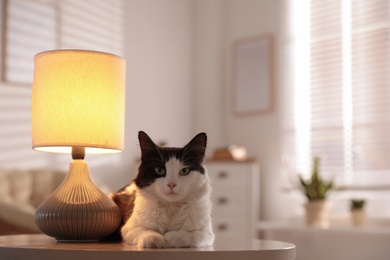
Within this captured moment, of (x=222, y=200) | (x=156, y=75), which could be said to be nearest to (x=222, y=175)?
(x=222, y=200)

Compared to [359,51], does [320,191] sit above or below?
below

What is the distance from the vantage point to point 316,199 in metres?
3.58

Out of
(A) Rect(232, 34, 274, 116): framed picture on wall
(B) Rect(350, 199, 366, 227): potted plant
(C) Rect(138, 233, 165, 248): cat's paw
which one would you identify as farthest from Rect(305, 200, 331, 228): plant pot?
(C) Rect(138, 233, 165, 248): cat's paw

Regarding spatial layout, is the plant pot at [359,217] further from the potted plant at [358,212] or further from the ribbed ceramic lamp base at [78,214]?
the ribbed ceramic lamp base at [78,214]

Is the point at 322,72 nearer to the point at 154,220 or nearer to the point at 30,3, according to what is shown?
Answer: the point at 30,3

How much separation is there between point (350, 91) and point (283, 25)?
0.72 metres

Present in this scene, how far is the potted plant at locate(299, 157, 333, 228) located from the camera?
355 cm

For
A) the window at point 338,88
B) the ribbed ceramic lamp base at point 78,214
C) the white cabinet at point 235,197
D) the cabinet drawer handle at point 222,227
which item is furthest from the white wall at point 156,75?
the ribbed ceramic lamp base at point 78,214

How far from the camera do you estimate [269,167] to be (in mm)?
4121

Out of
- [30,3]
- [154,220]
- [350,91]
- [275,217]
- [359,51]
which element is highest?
[30,3]

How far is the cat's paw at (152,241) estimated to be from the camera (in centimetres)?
133

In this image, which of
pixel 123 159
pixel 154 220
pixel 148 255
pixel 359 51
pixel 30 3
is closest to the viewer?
pixel 148 255

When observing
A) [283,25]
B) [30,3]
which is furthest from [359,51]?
[30,3]

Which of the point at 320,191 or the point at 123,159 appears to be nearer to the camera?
the point at 320,191
